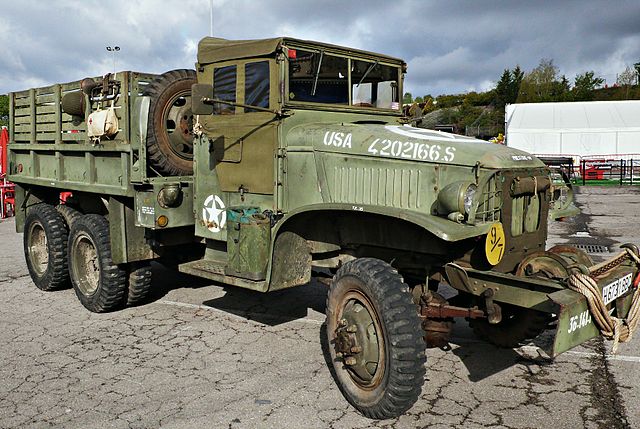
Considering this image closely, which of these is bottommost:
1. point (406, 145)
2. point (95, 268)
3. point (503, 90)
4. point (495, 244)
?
point (95, 268)

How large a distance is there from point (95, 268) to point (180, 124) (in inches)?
76.5

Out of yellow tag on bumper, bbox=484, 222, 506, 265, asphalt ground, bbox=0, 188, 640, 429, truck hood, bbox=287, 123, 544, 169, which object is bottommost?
asphalt ground, bbox=0, 188, 640, 429

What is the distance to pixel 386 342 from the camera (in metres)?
3.64

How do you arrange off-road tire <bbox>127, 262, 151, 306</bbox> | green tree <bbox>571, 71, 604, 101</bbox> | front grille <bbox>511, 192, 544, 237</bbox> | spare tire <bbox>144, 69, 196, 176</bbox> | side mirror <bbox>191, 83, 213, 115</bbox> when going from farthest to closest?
green tree <bbox>571, 71, 604, 101</bbox>, off-road tire <bbox>127, 262, 151, 306</bbox>, spare tire <bbox>144, 69, 196, 176</bbox>, side mirror <bbox>191, 83, 213, 115</bbox>, front grille <bbox>511, 192, 544, 237</bbox>

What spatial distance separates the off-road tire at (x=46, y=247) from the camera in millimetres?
6824

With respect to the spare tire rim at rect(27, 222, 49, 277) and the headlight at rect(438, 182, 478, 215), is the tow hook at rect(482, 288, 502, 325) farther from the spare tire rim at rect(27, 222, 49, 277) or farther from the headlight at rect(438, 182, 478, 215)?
the spare tire rim at rect(27, 222, 49, 277)

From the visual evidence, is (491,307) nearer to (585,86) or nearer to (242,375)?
(242,375)

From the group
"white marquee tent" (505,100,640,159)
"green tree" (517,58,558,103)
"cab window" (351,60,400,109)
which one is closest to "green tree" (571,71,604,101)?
"green tree" (517,58,558,103)

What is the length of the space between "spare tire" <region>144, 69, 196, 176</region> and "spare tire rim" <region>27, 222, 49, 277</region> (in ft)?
8.63

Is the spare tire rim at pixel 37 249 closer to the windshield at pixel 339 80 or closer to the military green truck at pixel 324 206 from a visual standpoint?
the military green truck at pixel 324 206

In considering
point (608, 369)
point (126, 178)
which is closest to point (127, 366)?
point (126, 178)

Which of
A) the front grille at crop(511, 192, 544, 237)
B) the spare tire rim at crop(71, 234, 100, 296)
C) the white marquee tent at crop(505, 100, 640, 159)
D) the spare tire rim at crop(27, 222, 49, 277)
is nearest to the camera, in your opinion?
the front grille at crop(511, 192, 544, 237)

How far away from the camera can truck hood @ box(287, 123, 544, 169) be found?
3.76 m

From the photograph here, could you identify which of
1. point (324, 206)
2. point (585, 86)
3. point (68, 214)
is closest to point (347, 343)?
point (324, 206)
